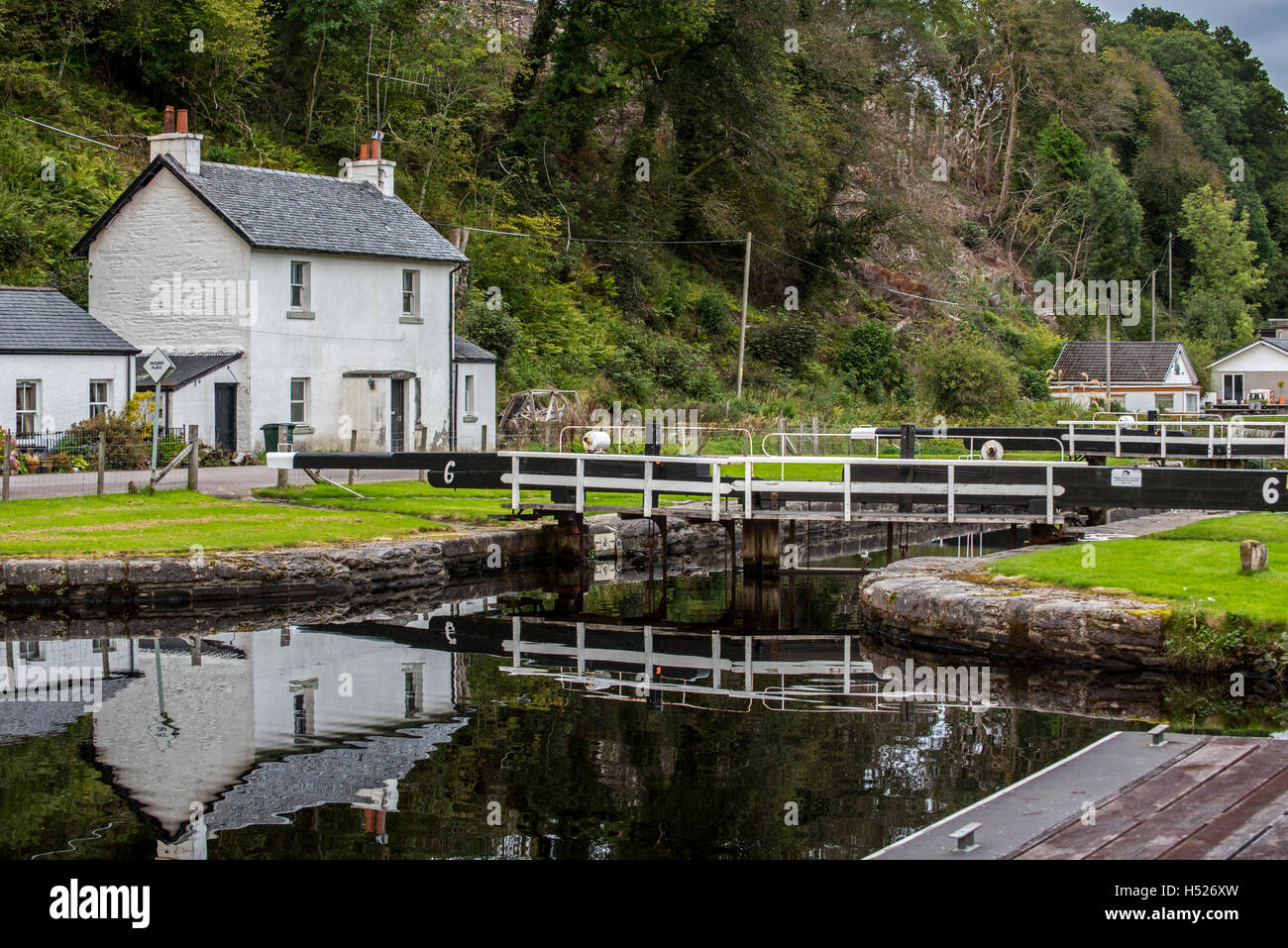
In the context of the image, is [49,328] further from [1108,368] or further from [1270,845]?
[1108,368]

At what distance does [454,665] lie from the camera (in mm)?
18281

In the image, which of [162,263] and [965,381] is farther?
[965,381]

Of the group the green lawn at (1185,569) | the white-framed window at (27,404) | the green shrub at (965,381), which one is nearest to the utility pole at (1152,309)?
the green shrub at (965,381)

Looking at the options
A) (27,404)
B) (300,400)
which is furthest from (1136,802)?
(300,400)

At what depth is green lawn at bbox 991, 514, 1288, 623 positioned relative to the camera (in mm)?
17136

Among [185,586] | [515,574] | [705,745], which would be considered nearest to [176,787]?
[705,745]

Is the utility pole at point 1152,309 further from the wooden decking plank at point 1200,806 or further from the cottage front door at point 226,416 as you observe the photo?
the wooden decking plank at point 1200,806

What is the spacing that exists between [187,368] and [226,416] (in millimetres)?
1605

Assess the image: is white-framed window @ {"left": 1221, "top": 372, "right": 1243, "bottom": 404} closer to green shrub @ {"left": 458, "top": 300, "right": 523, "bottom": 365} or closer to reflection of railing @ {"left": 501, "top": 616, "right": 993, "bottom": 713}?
green shrub @ {"left": 458, "top": 300, "right": 523, "bottom": 365}

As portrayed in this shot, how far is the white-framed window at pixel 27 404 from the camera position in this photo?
32.8 metres

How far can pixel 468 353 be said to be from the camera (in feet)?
142

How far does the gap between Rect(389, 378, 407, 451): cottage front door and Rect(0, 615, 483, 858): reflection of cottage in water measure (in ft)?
68.0

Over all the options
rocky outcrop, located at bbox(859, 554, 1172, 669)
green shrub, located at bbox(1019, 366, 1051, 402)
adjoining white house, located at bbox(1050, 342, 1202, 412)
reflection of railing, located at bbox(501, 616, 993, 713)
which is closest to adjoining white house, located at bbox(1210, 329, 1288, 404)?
adjoining white house, located at bbox(1050, 342, 1202, 412)

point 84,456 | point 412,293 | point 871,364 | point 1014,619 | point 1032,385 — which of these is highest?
point 412,293
